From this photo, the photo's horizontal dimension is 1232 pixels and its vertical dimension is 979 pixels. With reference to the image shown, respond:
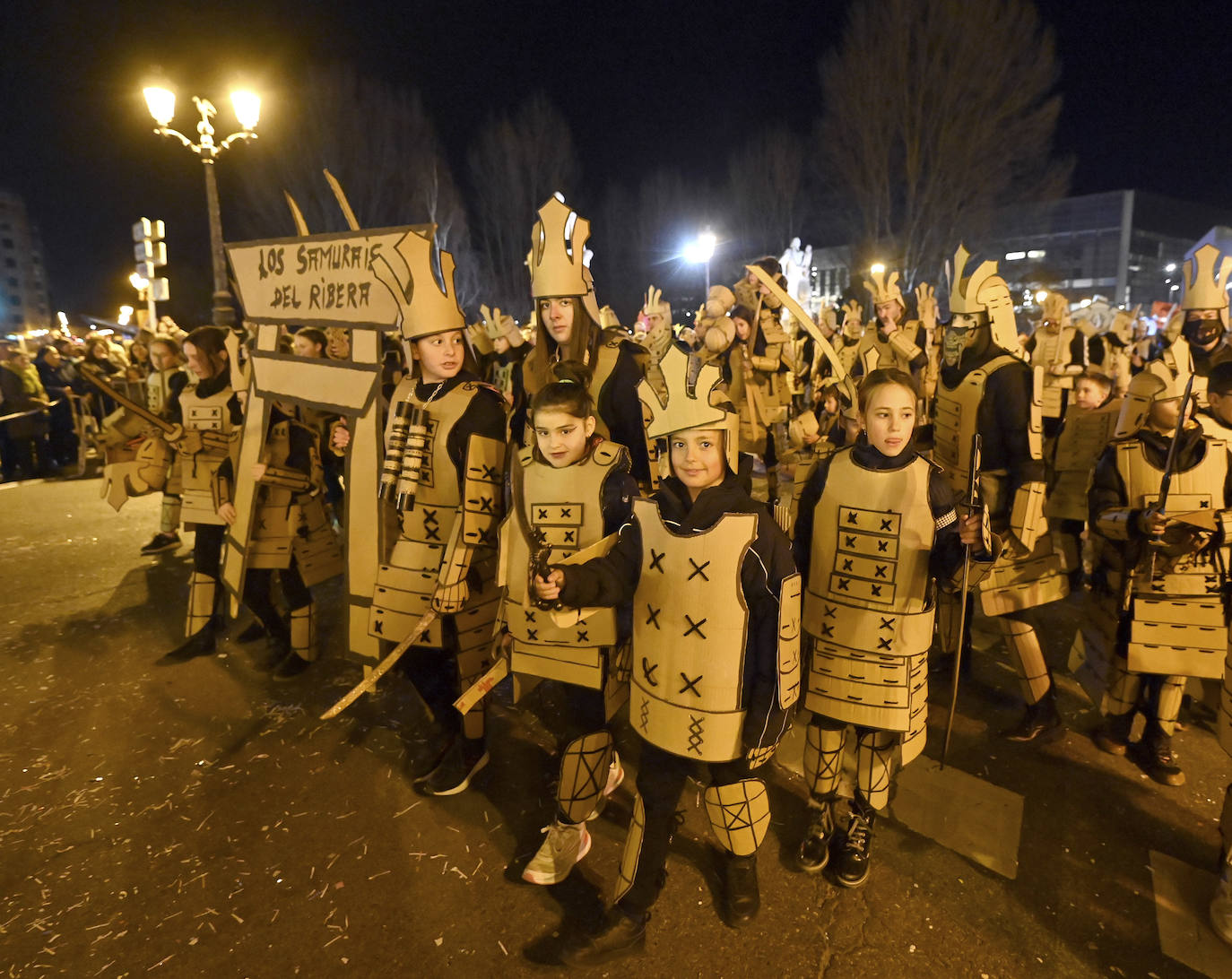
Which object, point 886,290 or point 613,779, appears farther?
point 886,290

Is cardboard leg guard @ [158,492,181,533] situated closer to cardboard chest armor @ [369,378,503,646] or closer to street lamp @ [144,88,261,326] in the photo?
street lamp @ [144,88,261,326]

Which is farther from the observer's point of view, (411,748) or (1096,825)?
(411,748)

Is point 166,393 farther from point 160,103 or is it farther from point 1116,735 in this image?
point 1116,735

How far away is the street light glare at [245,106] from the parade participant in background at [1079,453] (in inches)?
423

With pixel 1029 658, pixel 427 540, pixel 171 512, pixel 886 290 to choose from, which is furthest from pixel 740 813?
pixel 171 512

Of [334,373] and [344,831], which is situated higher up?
[334,373]

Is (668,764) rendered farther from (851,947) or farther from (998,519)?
(998,519)

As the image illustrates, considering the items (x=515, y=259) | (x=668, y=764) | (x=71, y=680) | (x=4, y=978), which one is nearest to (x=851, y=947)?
(x=668, y=764)

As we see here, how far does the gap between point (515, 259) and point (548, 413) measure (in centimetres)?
3110

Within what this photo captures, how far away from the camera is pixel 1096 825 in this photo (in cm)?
323

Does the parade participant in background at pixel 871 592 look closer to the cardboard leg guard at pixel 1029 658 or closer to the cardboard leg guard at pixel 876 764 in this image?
the cardboard leg guard at pixel 876 764

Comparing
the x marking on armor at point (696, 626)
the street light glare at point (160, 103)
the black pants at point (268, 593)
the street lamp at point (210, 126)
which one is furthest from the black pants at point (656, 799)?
the street light glare at point (160, 103)

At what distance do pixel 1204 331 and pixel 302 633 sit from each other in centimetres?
721

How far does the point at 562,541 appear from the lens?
2.91 metres
